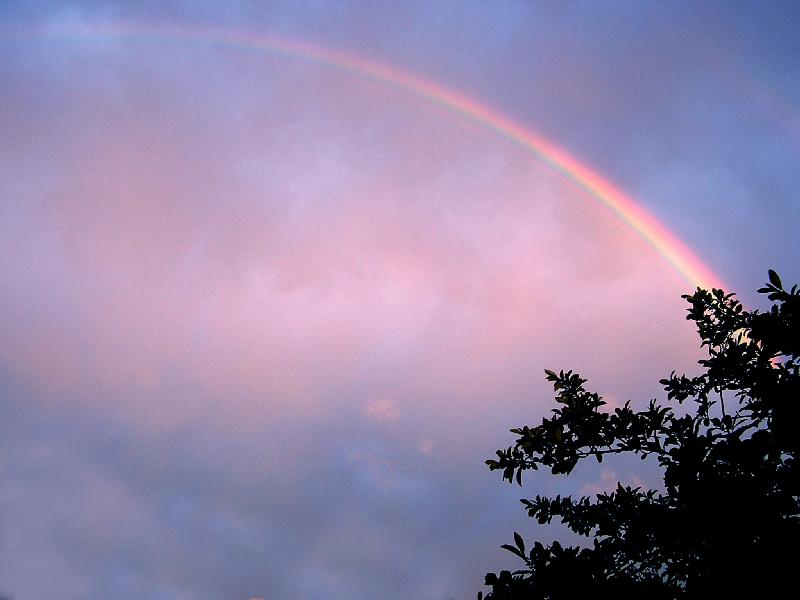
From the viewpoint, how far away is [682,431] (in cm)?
738

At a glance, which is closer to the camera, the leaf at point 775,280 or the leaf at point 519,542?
the leaf at point 519,542

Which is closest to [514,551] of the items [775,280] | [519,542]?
[519,542]

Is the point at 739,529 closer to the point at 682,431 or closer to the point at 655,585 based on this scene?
the point at 655,585

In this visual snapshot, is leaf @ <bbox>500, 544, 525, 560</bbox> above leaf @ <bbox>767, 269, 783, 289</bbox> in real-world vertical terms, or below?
A: below

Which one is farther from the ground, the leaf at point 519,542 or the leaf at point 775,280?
the leaf at point 775,280

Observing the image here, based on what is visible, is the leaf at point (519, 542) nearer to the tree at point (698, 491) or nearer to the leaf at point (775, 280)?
the tree at point (698, 491)

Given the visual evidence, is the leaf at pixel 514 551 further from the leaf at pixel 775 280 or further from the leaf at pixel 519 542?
the leaf at pixel 775 280

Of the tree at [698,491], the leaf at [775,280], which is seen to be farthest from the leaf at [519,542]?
the leaf at [775,280]

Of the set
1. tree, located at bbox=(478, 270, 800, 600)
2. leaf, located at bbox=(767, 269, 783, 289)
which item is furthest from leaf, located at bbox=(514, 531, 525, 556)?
leaf, located at bbox=(767, 269, 783, 289)

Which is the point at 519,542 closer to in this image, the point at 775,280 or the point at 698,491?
the point at 698,491

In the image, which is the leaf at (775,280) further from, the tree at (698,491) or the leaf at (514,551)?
the leaf at (514,551)

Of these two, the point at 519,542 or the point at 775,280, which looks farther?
the point at 775,280

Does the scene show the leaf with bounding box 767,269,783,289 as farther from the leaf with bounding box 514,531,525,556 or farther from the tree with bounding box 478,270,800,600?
the leaf with bounding box 514,531,525,556

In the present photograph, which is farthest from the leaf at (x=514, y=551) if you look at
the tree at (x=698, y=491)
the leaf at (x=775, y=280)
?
the leaf at (x=775, y=280)
